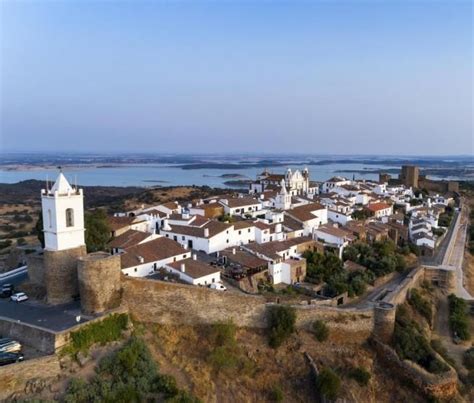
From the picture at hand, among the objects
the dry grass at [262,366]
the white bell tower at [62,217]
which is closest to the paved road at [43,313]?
the white bell tower at [62,217]

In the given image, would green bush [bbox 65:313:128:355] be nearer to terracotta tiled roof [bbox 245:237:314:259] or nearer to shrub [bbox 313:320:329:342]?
shrub [bbox 313:320:329:342]

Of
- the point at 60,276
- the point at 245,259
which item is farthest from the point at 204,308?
the point at 245,259

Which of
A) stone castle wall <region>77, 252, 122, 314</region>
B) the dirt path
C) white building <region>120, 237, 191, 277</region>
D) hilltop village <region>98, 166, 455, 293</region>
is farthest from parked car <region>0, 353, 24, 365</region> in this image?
the dirt path

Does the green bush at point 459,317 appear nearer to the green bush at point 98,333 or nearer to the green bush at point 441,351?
the green bush at point 441,351

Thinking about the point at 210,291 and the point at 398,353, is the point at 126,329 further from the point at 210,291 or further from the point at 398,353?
the point at 398,353

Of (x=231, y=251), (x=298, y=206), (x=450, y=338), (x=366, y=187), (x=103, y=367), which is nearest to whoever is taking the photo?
(x=103, y=367)

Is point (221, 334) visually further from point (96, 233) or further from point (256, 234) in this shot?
point (256, 234)

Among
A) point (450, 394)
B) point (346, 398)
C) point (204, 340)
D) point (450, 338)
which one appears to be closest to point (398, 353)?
point (450, 394)
